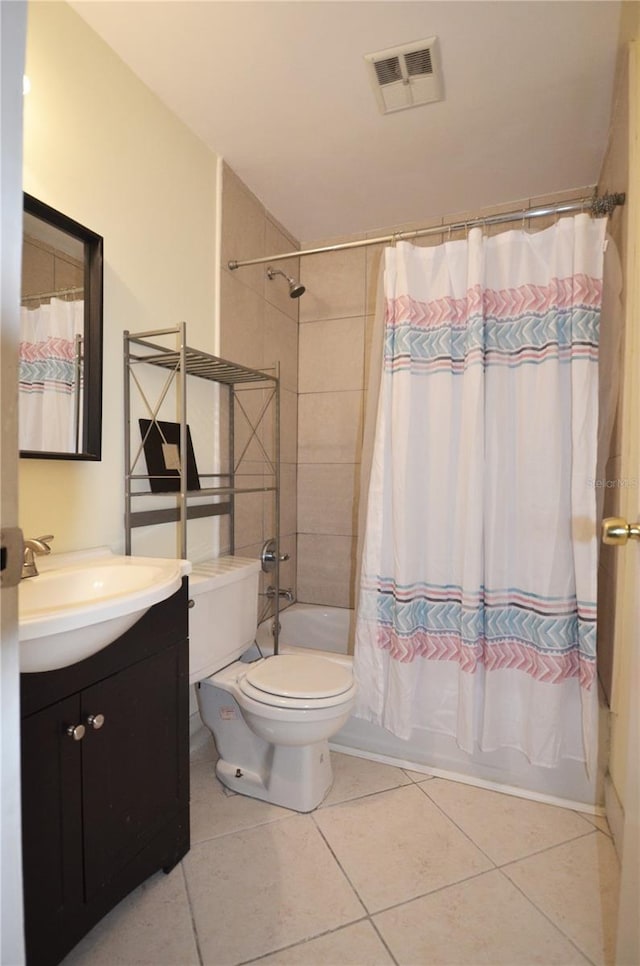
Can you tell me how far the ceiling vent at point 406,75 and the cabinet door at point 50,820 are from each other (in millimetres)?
1994

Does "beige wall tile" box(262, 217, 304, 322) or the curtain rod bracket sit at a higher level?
"beige wall tile" box(262, 217, 304, 322)

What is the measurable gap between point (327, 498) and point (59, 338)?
1695mm

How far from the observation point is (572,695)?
156cm

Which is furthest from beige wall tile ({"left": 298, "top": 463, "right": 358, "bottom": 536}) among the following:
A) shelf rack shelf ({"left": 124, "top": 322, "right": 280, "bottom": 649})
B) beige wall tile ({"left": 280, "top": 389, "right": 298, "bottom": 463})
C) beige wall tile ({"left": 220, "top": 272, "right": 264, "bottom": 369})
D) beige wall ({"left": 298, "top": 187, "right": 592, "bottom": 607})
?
beige wall tile ({"left": 220, "top": 272, "right": 264, "bottom": 369})

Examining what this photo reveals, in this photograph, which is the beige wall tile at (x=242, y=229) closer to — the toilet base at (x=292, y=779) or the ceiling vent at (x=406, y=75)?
the ceiling vent at (x=406, y=75)

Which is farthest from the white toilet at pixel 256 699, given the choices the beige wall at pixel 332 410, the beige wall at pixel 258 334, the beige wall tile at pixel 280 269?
the beige wall tile at pixel 280 269

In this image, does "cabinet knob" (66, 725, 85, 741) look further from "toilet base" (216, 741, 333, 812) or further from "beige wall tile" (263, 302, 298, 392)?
"beige wall tile" (263, 302, 298, 392)

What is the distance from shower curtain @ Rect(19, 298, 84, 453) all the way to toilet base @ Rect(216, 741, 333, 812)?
119 cm

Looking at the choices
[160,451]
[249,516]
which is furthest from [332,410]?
[160,451]

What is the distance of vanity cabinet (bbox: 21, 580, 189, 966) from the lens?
35.1 inches

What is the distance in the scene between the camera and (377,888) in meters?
1.27

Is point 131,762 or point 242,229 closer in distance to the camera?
point 131,762

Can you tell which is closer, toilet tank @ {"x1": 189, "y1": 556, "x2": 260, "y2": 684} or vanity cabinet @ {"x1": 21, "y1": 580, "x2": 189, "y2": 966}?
vanity cabinet @ {"x1": 21, "y1": 580, "x2": 189, "y2": 966}

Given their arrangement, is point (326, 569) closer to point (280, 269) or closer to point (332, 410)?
point (332, 410)
